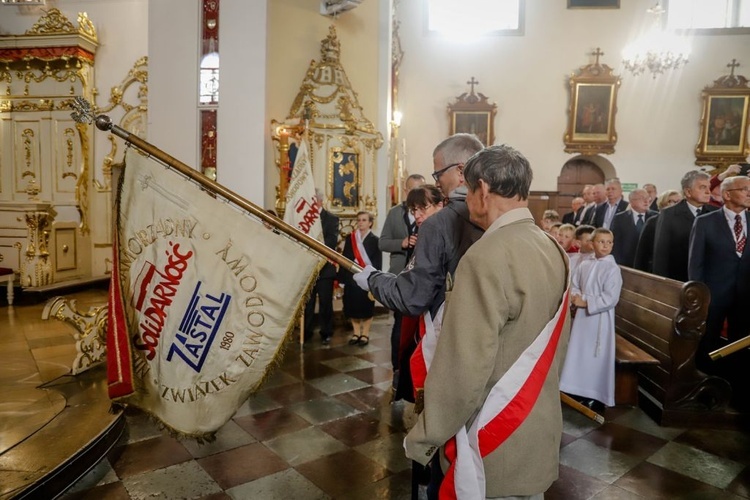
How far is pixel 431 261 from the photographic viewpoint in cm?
203

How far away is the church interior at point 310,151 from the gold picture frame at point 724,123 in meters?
0.05

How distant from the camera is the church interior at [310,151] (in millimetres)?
2914

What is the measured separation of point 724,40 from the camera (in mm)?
11508

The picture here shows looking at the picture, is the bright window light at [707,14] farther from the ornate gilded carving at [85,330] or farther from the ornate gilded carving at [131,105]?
the ornate gilded carving at [85,330]

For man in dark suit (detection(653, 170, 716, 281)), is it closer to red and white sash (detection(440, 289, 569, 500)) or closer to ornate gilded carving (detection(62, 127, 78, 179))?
red and white sash (detection(440, 289, 569, 500))

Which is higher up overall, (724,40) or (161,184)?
(724,40)

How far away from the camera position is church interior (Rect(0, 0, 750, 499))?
9.56 feet

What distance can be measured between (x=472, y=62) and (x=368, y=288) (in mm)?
11115

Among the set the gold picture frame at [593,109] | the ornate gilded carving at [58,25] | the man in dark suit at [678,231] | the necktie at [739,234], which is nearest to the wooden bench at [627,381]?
the necktie at [739,234]

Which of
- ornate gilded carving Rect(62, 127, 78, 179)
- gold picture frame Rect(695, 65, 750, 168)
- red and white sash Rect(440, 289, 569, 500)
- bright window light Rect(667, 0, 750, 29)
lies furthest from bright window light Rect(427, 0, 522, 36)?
red and white sash Rect(440, 289, 569, 500)

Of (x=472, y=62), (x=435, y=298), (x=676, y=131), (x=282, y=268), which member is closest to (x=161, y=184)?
(x=282, y=268)

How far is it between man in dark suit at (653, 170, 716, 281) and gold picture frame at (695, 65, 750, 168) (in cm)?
821

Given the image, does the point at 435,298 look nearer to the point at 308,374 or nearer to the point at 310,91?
the point at 308,374

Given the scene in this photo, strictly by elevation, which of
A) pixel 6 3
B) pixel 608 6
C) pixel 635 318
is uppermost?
pixel 608 6
